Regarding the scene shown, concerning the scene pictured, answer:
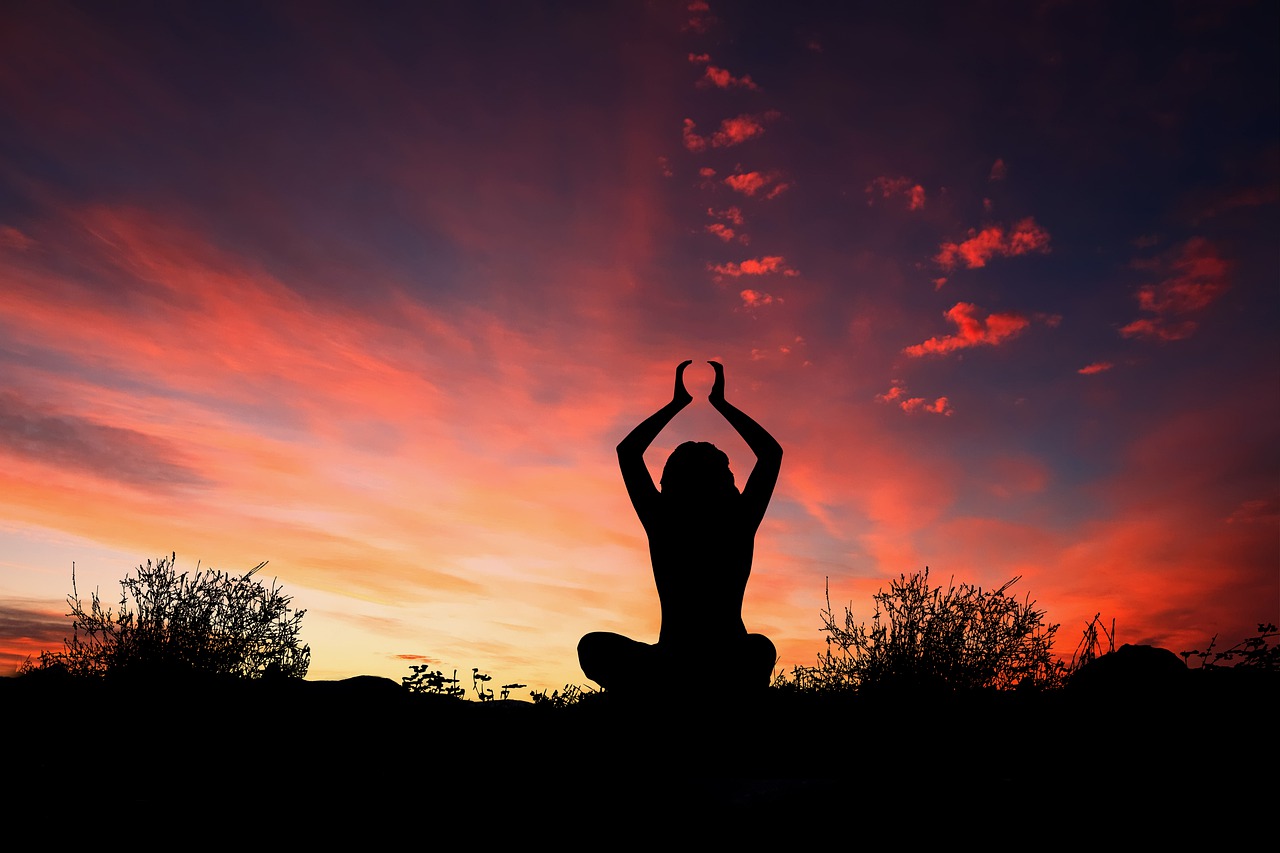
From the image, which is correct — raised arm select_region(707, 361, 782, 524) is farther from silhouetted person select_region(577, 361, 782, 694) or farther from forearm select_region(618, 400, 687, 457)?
forearm select_region(618, 400, 687, 457)

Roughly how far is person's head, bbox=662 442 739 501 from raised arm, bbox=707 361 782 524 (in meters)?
0.19

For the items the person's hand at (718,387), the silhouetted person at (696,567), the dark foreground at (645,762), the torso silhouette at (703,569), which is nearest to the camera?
the dark foreground at (645,762)

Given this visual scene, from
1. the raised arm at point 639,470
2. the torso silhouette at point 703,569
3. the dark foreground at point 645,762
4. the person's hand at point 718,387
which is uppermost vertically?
the person's hand at point 718,387

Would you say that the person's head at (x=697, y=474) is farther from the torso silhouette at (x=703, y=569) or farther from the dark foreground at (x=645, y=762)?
the dark foreground at (x=645, y=762)

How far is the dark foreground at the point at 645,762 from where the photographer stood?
3.47 metres

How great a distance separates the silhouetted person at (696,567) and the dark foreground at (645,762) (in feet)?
0.89

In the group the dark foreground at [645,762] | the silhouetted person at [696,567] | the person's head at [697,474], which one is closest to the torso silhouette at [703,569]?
the silhouetted person at [696,567]

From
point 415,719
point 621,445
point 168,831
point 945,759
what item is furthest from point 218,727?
point 945,759

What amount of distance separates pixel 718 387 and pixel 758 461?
36.3 inches

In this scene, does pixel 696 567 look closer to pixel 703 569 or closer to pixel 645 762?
pixel 703 569

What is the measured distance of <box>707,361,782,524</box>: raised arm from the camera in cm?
607

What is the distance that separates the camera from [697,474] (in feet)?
20.3

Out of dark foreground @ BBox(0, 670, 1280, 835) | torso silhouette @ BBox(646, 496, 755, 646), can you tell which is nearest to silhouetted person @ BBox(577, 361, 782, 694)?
torso silhouette @ BBox(646, 496, 755, 646)

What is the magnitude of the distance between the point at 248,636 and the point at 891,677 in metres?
10.5
